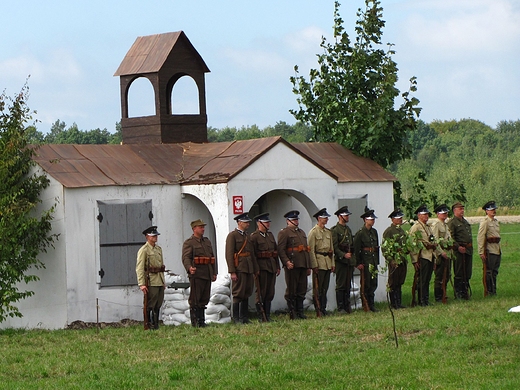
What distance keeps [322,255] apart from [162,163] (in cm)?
331

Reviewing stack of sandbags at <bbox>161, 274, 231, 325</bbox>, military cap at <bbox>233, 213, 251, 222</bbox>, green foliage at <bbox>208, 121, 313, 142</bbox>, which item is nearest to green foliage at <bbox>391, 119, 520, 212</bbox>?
green foliage at <bbox>208, 121, 313, 142</bbox>

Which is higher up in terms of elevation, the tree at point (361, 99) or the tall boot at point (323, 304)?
the tree at point (361, 99)

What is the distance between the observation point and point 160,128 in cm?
1952

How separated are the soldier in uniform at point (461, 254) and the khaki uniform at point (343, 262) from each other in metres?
2.39

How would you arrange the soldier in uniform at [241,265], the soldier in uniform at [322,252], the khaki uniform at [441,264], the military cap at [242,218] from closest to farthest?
the soldier in uniform at [241,265] < the military cap at [242,218] < the soldier in uniform at [322,252] < the khaki uniform at [441,264]

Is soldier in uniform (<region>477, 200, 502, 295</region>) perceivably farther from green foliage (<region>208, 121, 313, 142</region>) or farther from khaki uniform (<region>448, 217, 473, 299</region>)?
green foliage (<region>208, 121, 313, 142</region>)

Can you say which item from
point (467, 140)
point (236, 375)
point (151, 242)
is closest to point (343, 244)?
point (151, 242)

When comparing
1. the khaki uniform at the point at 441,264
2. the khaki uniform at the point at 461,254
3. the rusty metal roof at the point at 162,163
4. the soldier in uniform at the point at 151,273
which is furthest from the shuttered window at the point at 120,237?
the khaki uniform at the point at 461,254

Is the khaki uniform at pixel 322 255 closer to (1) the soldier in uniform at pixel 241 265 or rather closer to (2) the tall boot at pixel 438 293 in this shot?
(1) the soldier in uniform at pixel 241 265

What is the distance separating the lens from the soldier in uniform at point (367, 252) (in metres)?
17.9

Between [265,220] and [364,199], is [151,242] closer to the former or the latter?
[265,220]

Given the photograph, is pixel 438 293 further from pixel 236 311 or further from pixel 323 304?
pixel 236 311

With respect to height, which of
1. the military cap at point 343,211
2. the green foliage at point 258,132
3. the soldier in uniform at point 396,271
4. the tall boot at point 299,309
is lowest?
the tall boot at point 299,309

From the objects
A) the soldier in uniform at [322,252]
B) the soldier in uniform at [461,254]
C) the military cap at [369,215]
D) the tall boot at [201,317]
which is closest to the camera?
the tall boot at [201,317]
